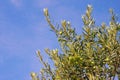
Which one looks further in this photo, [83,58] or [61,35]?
[61,35]

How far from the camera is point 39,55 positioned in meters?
15.7

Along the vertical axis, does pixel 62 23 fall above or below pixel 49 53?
above

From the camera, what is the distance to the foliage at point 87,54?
1423 cm

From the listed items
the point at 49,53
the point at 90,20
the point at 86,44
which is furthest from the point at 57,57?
the point at 90,20

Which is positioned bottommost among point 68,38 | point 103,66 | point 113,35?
point 103,66

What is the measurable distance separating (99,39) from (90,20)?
1.09m

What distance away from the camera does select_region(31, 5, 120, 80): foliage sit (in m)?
14.2

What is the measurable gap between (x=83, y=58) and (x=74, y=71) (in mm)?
770

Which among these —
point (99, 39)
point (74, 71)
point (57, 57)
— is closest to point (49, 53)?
point (57, 57)

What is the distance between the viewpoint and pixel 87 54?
1424 centimetres

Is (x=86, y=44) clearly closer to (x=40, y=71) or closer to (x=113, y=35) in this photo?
(x=113, y=35)

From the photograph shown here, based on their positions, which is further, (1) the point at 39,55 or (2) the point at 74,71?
(1) the point at 39,55

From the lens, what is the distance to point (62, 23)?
15578 millimetres

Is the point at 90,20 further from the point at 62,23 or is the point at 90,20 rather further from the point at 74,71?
the point at 74,71
